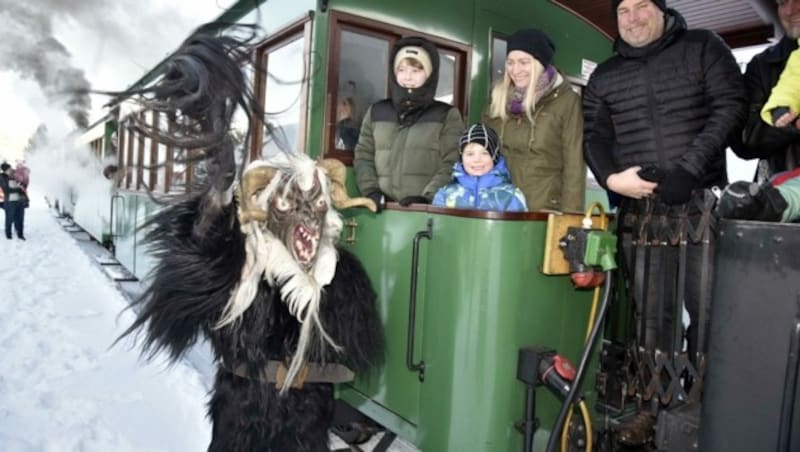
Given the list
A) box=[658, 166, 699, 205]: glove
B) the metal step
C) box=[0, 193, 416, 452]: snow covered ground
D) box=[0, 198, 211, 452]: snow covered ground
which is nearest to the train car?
box=[658, 166, 699, 205]: glove

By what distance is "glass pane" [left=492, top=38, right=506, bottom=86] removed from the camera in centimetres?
318

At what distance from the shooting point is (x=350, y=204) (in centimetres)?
198

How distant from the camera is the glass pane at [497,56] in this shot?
318 centimetres

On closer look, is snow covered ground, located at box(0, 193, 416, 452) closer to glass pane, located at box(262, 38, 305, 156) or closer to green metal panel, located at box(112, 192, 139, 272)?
green metal panel, located at box(112, 192, 139, 272)

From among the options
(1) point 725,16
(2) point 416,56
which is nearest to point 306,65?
(2) point 416,56

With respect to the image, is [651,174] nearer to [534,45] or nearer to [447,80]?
[534,45]

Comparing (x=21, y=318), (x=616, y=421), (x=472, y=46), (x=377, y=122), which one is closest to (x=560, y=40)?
(x=472, y=46)

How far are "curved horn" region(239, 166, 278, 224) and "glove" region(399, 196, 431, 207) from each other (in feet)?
2.28

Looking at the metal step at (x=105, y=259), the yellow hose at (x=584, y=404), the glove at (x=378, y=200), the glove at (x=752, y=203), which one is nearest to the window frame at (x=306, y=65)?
the glove at (x=378, y=200)

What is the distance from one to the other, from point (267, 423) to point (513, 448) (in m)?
0.85

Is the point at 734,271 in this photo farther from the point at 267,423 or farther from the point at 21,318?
the point at 21,318

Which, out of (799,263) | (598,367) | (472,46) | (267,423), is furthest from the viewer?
(472,46)

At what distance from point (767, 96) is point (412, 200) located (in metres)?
1.37

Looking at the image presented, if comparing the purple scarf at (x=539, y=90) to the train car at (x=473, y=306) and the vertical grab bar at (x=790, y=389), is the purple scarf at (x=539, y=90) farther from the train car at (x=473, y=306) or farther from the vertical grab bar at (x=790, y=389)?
the vertical grab bar at (x=790, y=389)
